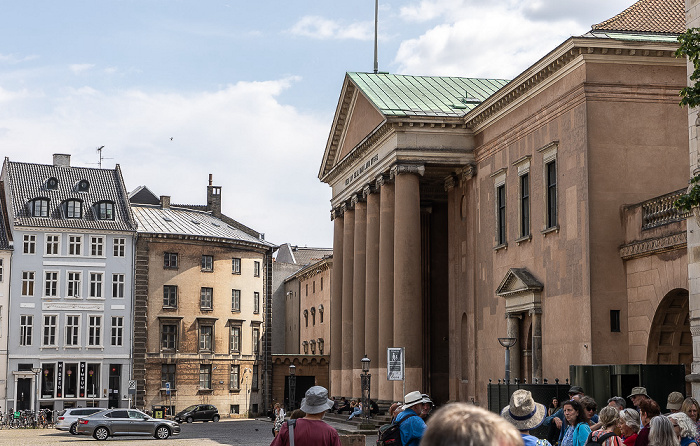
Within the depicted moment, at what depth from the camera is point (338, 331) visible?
5781 centimetres

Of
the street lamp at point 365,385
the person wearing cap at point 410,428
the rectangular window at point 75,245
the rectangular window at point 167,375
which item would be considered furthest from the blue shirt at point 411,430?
the rectangular window at point 167,375

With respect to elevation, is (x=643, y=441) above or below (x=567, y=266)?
below

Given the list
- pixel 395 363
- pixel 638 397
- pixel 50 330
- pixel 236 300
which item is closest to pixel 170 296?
pixel 236 300

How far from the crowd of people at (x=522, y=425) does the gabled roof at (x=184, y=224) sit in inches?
2657

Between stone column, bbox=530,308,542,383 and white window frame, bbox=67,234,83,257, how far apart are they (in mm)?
46155

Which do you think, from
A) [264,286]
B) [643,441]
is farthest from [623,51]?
[264,286]

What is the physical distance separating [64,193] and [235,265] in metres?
14.1

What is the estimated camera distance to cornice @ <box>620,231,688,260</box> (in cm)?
3077

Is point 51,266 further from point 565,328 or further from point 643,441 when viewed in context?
point 643,441

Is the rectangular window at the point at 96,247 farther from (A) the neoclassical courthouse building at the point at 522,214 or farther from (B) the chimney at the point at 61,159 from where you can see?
(A) the neoclassical courthouse building at the point at 522,214

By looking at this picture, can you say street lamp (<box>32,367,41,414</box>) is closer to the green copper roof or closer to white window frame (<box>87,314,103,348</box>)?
white window frame (<box>87,314,103,348</box>)

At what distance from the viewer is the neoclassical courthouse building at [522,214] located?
3466cm

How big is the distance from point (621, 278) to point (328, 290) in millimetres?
52415

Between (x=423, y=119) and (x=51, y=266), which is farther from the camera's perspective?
(x=51, y=266)
